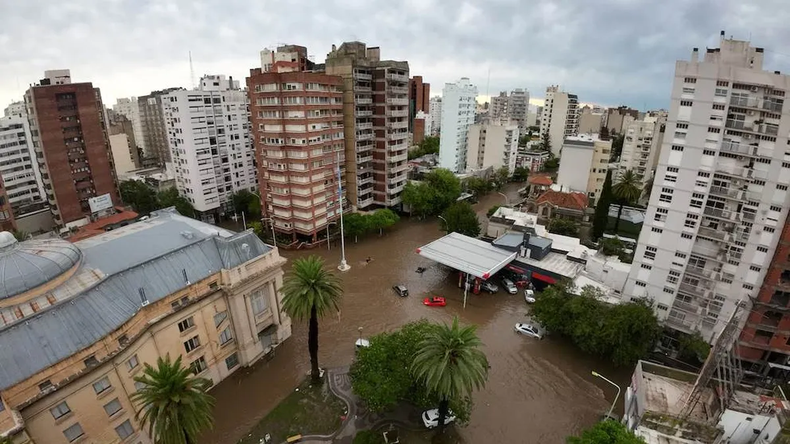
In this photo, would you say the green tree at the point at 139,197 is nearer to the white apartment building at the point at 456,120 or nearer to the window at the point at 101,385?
the window at the point at 101,385

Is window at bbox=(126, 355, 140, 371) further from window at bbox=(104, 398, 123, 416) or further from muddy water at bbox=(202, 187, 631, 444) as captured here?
muddy water at bbox=(202, 187, 631, 444)

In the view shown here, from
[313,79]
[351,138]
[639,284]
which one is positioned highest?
[313,79]

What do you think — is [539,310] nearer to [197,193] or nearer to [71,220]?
[197,193]

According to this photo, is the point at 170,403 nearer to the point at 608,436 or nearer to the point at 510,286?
the point at 608,436

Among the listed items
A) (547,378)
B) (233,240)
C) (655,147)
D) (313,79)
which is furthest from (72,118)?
(655,147)

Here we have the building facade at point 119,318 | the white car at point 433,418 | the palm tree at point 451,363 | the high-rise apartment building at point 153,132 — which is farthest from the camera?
the high-rise apartment building at point 153,132

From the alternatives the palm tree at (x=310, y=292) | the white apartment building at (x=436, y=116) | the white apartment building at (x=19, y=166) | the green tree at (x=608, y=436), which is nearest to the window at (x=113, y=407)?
the palm tree at (x=310, y=292)
